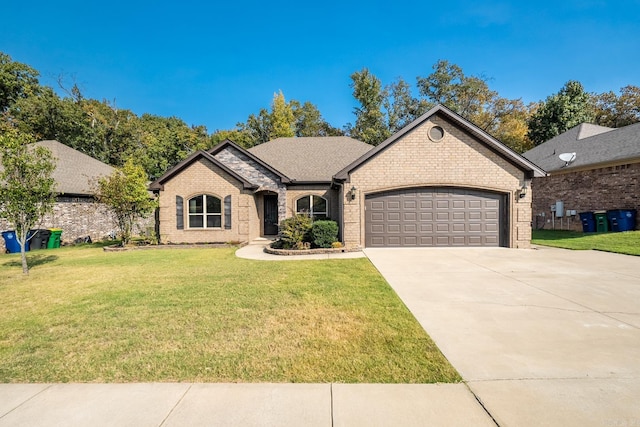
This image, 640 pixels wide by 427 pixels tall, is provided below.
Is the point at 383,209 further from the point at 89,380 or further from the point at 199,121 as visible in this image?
the point at 199,121

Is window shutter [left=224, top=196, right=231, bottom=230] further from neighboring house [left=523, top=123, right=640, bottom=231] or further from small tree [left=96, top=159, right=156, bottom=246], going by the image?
neighboring house [left=523, top=123, right=640, bottom=231]

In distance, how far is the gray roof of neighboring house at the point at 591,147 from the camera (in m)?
15.4

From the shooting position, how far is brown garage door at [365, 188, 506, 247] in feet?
40.8

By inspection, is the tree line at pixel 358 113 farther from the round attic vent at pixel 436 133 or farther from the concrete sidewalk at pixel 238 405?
the concrete sidewalk at pixel 238 405

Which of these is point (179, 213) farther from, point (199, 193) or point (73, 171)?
point (73, 171)

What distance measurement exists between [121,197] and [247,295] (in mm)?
10911

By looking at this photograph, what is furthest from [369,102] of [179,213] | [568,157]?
[179,213]

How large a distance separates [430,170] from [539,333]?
30.0 feet

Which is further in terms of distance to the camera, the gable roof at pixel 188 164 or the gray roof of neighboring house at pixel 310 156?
the gray roof of neighboring house at pixel 310 156

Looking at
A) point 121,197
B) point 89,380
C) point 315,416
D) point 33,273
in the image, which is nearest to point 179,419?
point 315,416

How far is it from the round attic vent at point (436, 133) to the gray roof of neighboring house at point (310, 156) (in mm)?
5817

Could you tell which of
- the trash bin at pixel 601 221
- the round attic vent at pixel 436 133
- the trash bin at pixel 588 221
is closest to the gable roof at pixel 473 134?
the round attic vent at pixel 436 133

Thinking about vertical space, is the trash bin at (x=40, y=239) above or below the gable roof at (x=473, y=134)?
below

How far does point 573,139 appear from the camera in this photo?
2138 centimetres
